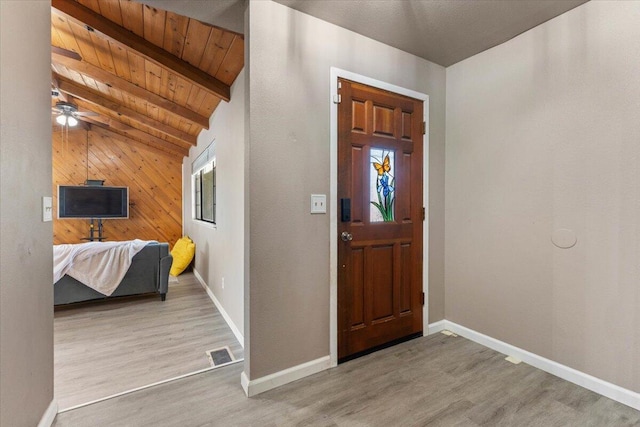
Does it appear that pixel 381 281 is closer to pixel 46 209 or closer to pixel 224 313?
pixel 224 313

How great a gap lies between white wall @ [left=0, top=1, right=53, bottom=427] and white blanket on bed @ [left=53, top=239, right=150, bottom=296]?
2.10 metres

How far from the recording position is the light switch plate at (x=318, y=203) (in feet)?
6.49

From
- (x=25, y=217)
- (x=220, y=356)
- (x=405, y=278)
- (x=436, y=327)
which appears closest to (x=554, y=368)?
(x=436, y=327)

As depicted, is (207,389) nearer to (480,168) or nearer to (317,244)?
(317,244)

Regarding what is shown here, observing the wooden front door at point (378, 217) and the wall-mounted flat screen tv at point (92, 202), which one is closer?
the wooden front door at point (378, 217)

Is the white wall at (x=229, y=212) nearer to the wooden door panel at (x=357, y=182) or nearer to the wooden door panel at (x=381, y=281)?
the wooden door panel at (x=357, y=182)

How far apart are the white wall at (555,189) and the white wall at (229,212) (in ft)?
6.37

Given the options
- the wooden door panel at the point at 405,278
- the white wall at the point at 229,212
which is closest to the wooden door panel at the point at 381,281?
the wooden door panel at the point at 405,278

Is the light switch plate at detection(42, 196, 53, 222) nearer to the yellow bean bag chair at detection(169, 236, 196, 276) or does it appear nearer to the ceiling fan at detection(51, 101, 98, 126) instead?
the ceiling fan at detection(51, 101, 98, 126)

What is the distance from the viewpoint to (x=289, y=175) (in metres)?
1.89

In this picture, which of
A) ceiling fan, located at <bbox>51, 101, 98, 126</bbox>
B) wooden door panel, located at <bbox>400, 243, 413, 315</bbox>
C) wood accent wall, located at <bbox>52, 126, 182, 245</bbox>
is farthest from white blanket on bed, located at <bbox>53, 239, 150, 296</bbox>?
wooden door panel, located at <bbox>400, 243, 413, 315</bbox>

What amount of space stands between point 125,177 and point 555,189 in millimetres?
7139

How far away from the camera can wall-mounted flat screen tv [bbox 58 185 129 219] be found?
538 centimetres

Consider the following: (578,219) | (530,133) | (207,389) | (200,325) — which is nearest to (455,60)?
(530,133)
